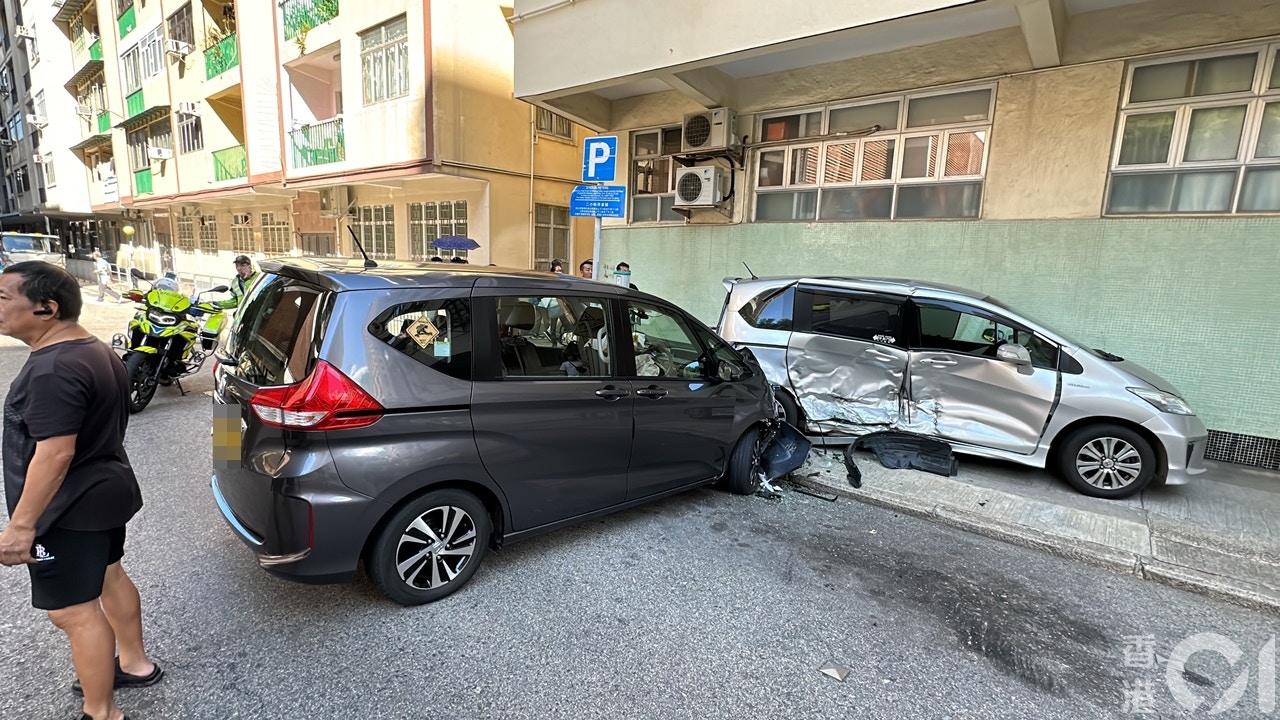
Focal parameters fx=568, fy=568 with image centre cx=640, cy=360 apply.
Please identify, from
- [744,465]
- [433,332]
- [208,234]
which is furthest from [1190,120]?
[208,234]

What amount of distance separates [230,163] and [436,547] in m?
19.1

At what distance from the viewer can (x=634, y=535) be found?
3742 mm

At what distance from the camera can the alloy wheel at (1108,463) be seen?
4.53 metres

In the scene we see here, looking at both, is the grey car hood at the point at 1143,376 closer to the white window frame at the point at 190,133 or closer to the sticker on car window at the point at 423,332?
the sticker on car window at the point at 423,332

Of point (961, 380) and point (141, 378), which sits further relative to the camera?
point (141, 378)

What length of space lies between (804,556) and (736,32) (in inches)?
211

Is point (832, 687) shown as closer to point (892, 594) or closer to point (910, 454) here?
point (892, 594)

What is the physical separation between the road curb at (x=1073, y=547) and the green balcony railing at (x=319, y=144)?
12840 millimetres

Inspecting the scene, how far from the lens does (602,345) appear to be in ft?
11.3

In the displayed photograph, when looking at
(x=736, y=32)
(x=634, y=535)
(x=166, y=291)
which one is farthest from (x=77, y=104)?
(x=634, y=535)

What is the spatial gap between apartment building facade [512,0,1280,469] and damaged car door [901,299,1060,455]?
1.93 meters

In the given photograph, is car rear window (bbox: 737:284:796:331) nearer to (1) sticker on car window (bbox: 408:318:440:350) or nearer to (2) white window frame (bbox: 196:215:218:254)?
(1) sticker on car window (bbox: 408:318:440:350)

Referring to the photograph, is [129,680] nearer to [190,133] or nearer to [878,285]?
[878,285]

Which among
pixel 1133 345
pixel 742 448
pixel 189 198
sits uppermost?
pixel 189 198
